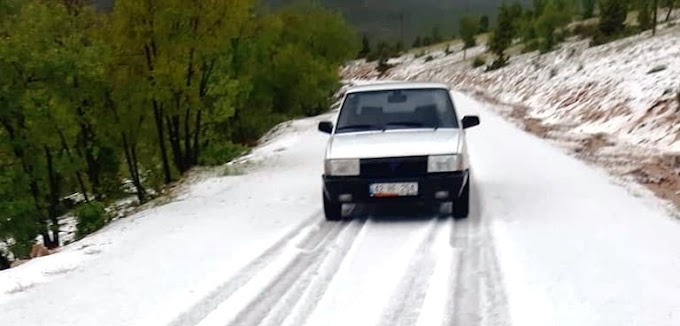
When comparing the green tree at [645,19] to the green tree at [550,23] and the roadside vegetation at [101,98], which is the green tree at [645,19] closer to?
the green tree at [550,23]

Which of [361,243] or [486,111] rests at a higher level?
[361,243]

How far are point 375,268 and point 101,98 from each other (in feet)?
62.4

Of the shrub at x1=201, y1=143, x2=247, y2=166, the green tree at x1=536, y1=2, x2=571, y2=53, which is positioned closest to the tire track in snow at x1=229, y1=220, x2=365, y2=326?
the shrub at x1=201, y1=143, x2=247, y2=166

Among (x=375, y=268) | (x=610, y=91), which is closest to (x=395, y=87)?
(x=375, y=268)

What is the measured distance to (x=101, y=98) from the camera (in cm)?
2403

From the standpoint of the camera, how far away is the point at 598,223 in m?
8.82

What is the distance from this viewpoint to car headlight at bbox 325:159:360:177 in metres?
9.26

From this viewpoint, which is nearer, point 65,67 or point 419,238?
point 419,238

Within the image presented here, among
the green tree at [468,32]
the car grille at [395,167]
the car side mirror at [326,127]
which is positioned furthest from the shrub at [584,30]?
the car grille at [395,167]

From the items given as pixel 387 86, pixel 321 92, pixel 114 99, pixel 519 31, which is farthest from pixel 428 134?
pixel 519 31

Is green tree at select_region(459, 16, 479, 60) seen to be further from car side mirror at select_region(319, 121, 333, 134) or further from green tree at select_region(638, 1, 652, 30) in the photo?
car side mirror at select_region(319, 121, 333, 134)

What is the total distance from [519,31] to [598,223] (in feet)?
239

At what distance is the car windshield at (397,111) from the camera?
1038 centimetres

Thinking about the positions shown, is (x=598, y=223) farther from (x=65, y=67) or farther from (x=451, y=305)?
(x=65, y=67)
